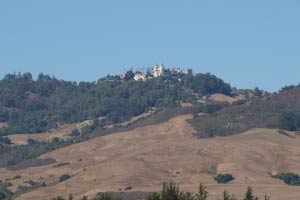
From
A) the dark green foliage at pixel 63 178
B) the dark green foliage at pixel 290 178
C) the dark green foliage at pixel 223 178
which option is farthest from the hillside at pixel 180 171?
the dark green foliage at pixel 290 178

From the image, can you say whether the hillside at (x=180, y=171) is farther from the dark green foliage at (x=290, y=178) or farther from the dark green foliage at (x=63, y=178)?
the dark green foliage at (x=290, y=178)

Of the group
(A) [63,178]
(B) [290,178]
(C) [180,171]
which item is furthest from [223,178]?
(A) [63,178]

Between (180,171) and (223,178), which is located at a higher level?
(180,171)

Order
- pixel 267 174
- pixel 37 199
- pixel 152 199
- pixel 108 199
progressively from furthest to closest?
pixel 267 174 < pixel 37 199 < pixel 108 199 < pixel 152 199

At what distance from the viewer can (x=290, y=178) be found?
17800 cm

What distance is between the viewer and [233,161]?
191 metres

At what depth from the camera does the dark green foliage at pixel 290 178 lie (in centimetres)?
17493

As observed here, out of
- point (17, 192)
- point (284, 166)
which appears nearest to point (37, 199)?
point (17, 192)

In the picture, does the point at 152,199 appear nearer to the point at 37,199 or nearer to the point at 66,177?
the point at 37,199

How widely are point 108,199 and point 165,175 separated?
102466 mm

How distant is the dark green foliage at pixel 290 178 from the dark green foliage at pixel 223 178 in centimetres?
798

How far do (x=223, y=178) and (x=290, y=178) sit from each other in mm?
10747

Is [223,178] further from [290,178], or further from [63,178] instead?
[63,178]

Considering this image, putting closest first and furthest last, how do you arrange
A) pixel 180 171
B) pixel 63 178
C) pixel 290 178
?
pixel 290 178, pixel 180 171, pixel 63 178
